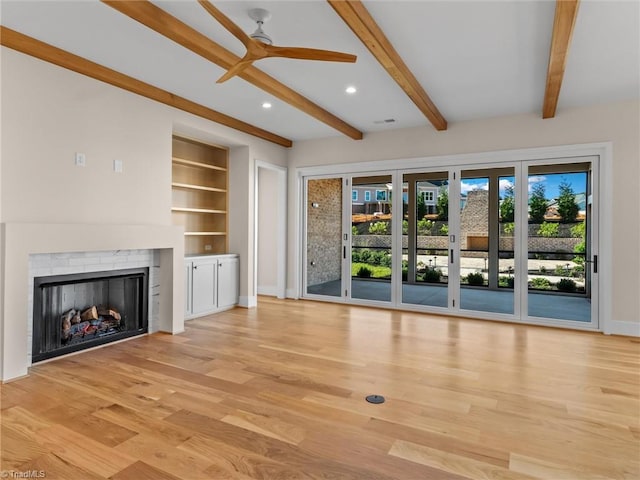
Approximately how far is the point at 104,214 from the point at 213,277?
1990 mm

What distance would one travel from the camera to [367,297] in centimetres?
644

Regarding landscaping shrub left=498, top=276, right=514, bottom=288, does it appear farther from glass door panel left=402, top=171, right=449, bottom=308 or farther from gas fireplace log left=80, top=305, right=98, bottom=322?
gas fireplace log left=80, top=305, right=98, bottom=322

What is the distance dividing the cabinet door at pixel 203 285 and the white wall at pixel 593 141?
10.5 feet

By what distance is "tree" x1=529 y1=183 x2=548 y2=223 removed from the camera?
521cm

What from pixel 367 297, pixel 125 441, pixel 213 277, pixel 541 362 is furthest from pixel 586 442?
pixel 213 277

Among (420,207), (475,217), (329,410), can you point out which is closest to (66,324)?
(329,410)

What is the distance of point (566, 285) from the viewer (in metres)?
5.17

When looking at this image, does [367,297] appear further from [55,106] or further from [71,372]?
[55,106]

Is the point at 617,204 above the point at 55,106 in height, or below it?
below

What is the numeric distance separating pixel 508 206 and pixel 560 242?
0.79 m

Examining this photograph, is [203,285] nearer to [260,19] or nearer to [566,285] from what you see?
[260,19]

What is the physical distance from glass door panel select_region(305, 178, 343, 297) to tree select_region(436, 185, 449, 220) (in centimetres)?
166

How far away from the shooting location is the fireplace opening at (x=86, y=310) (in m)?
3.56

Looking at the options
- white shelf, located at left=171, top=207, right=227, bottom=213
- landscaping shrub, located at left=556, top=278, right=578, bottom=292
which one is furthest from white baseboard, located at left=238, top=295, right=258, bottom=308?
landscaping shrub, located at left=556, top=278, right=578, bottom=292
